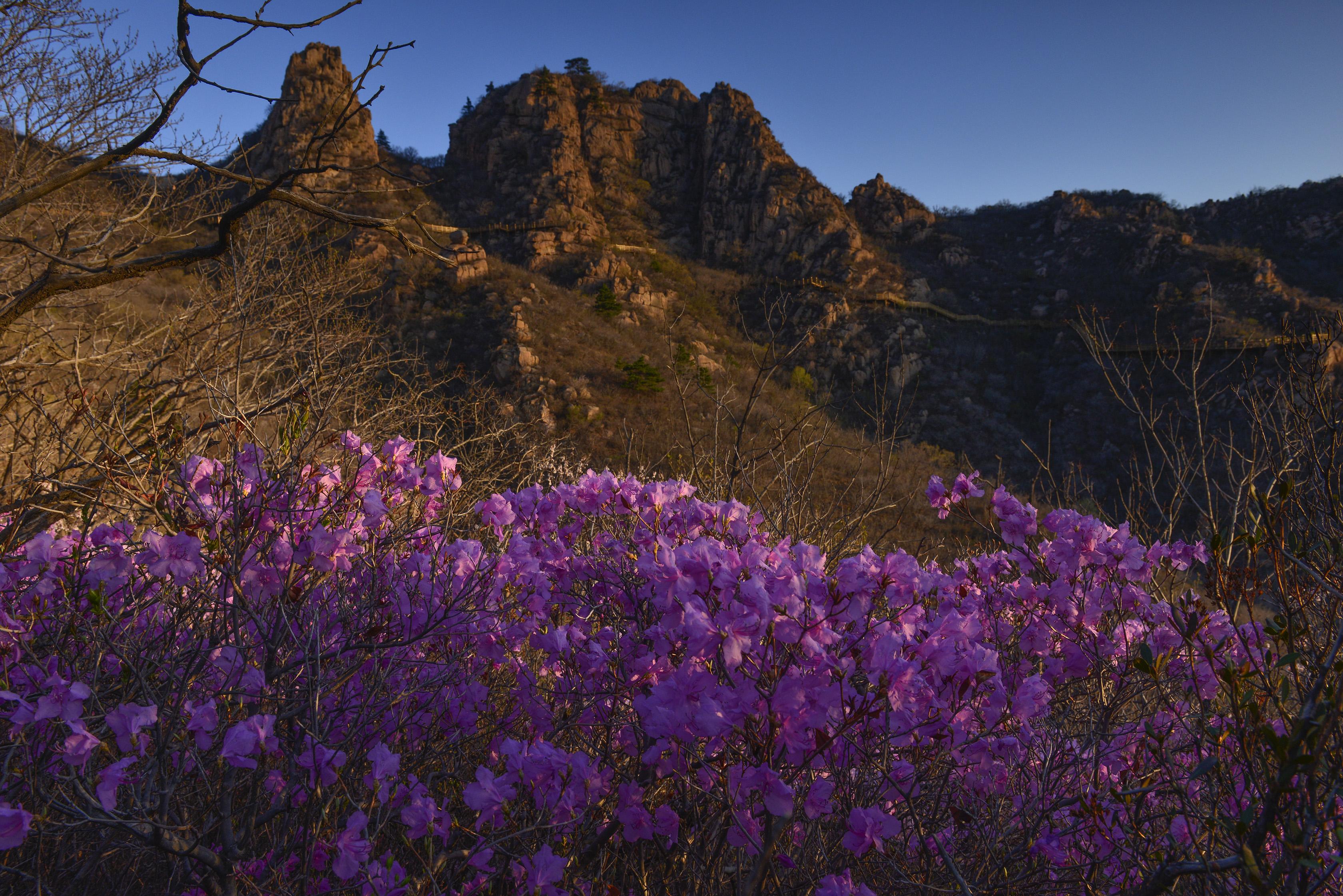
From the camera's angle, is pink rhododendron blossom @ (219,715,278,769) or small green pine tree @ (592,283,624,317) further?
small green pine tree @ (592,283,624,317)

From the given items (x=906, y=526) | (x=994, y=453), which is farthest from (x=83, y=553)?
(x=994, y=453)

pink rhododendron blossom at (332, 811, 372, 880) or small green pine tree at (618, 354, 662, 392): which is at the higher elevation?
small green pine tree at (618, 354, 662, 392)

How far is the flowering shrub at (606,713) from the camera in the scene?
128 centimetres

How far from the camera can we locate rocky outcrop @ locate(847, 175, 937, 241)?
44.6 metres

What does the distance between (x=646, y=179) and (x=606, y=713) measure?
5168 centimetres

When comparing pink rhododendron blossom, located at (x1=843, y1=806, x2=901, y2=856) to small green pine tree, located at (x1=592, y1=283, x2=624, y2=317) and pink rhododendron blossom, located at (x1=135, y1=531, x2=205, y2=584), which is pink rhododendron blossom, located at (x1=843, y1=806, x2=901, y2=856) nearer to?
pink rhododendron blossom, located at (x1=135, y1=531, x2=205, y2=584)

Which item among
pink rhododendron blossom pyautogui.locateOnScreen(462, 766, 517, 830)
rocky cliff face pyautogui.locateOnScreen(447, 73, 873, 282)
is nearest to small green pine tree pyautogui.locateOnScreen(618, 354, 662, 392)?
rocky cliff face pyautogui.locateOnScreen(447, 73, 873, 282)

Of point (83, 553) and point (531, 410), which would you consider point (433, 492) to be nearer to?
point (83, 553)

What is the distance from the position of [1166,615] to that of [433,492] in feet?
10.0

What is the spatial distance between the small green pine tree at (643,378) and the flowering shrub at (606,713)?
75.8ft

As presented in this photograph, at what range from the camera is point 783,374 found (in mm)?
32719

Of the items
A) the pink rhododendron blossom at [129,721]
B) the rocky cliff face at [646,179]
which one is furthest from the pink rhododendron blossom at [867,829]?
the rocky cliff face at [646,179]

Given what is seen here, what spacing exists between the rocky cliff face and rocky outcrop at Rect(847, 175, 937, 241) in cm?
269

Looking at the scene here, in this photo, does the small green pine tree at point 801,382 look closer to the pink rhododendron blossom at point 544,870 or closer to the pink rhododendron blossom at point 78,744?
the pink rhododendron blossom at point 544,870
